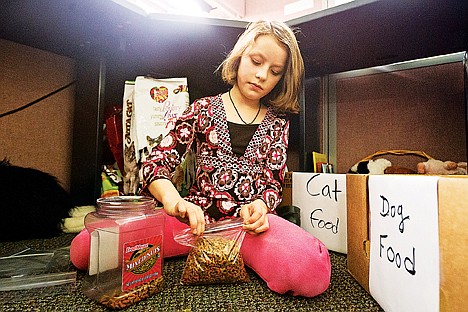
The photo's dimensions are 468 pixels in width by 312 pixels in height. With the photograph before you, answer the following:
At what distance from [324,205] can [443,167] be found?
0.36m

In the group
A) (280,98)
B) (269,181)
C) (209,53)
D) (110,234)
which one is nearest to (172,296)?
(110,234)

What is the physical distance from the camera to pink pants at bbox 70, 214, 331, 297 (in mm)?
480

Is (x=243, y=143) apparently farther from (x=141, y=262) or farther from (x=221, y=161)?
(x=141, y=262)

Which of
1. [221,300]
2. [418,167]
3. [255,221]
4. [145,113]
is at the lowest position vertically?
[221,300]

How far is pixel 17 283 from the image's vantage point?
1.66ft

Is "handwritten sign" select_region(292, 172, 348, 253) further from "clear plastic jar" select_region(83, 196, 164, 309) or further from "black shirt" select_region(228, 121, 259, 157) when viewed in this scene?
"clear plastic jar" select_region(83, 196, 164, 309)

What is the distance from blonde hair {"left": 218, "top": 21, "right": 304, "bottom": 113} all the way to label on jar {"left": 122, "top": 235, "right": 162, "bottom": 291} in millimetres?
449

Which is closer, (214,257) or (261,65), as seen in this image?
(214,257)

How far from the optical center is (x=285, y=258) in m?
0.50

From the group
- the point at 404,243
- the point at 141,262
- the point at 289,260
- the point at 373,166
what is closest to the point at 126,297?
the point at 141,262

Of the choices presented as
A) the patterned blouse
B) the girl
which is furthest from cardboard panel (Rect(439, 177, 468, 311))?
the patterned blouse

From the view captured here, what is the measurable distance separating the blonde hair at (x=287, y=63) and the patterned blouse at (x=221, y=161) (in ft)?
0.29

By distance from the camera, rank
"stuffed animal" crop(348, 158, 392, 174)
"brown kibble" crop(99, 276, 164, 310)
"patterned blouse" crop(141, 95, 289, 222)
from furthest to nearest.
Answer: "stuffed animal" crop(348, 158, 392, 174)
"patterned blouse" crop(141, 95, 289, 222)
"brown kibble" crop(99, 276, 164, 310)

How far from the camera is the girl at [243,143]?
62 cm
